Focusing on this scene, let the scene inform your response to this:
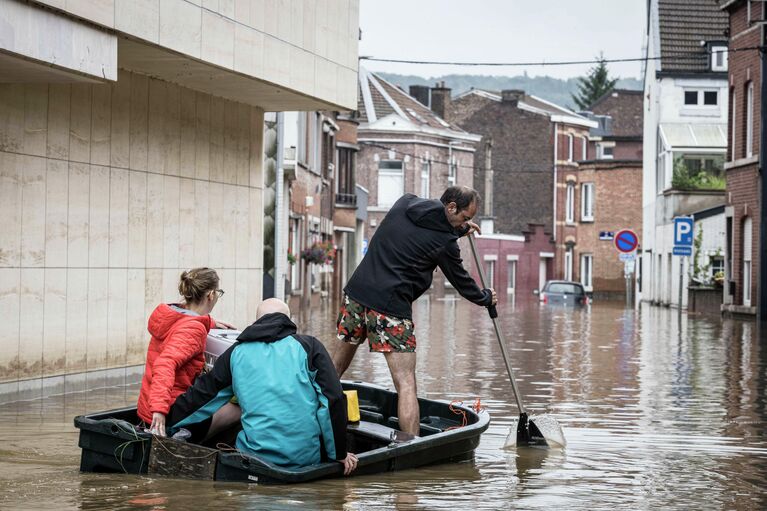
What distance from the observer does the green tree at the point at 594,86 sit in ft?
431

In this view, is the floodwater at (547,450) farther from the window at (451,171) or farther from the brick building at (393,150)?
the window at (451,171)

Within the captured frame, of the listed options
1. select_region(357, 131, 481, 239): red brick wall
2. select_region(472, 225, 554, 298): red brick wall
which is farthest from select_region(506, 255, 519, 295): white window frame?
select_region(357, 131, 481, 239): red brick wall

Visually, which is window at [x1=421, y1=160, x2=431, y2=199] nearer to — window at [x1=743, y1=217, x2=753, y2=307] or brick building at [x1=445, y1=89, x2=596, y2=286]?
brick building at [x1=445, y1=89, x2=596, y2=286]

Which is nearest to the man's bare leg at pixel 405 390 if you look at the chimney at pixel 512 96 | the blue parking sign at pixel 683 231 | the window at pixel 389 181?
the blue parking sign at pixel 683 231

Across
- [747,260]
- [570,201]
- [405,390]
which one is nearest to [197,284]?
[405,390]

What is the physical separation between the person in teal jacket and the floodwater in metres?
0.26

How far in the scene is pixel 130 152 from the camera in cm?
1634

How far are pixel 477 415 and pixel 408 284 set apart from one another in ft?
3.86

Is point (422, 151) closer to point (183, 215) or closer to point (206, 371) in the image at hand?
point (183, 215)

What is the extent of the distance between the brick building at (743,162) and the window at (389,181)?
38616mm

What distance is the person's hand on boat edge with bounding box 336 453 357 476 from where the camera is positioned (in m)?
8.84

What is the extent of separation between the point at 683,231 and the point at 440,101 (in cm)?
5472

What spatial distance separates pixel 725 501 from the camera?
857cm

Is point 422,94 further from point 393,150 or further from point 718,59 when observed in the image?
point 718,59
